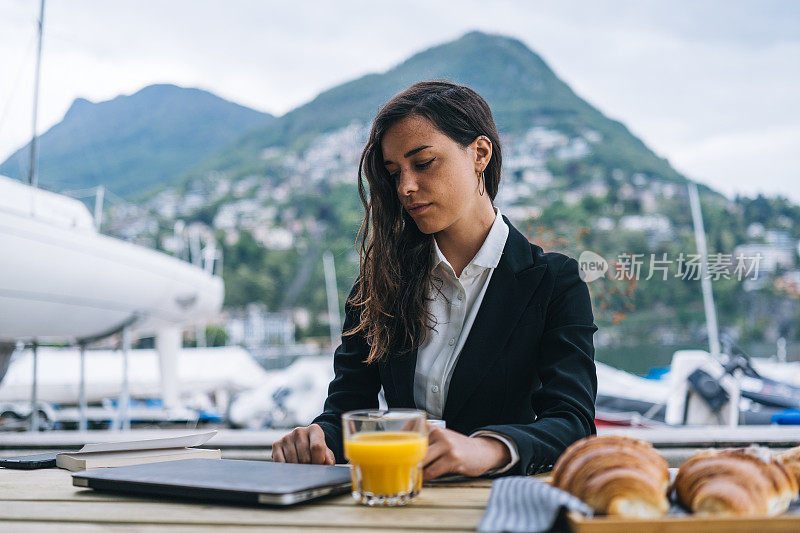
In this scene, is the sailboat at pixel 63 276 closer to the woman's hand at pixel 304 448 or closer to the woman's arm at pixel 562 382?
the woman's hand at pixel 304 448

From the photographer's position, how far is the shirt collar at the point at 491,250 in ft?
4.43

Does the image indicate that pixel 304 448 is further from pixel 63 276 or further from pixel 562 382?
pixel 63 276

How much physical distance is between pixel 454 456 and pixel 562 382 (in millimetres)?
333

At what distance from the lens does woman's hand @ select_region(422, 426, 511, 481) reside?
0.87 metres

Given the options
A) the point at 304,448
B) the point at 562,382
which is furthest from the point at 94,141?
the point at 562,382

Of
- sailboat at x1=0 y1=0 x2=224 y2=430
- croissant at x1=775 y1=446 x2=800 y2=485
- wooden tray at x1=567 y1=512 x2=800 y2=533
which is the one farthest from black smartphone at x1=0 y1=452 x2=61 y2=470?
sailboat at x1=0 y1=0 x2=224 y2=430

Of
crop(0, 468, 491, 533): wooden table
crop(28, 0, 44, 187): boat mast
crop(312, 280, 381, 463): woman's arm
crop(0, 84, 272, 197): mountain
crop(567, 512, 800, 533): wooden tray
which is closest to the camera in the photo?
crop(567, 512, 800, 533): wooden tray

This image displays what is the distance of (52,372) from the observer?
1648 centimetres

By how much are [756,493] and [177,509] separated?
1.84 feet

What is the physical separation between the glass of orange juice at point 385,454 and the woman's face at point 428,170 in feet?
2.02

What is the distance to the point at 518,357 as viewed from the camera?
4.13 feet

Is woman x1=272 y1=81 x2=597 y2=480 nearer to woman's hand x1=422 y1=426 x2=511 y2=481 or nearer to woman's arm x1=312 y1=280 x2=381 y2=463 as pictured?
woman's arm x1=312 y1=280 x2=381 y2=463

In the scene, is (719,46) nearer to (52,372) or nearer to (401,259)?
(52,372)

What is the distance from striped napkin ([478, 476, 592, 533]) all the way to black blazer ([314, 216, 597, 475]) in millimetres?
467
